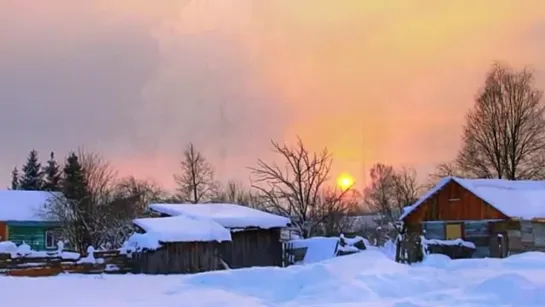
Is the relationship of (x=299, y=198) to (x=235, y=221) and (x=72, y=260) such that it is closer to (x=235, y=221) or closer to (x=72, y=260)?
(x=235, y=221)

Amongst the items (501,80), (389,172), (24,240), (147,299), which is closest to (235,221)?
(147,299)

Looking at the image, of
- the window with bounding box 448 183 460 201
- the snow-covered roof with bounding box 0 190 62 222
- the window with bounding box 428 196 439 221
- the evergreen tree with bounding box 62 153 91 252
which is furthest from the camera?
the snow-covered roof with bounding box 0 190 62 222

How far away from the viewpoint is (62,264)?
22.2 meters

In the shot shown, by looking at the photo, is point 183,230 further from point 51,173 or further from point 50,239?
point 51,173

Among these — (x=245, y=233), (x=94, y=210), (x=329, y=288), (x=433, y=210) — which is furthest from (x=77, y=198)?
(x=329, y=288)

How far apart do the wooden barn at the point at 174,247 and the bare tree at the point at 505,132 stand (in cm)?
2421

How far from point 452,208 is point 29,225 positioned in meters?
26.1

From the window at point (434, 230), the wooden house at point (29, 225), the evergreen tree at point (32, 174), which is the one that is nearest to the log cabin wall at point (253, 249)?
the window at point (434, 230)

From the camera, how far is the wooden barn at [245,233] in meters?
26.1

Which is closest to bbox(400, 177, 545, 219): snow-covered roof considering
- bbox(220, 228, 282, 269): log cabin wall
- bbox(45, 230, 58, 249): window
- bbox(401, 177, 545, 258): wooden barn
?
bbox(401, 177, 545, 258): wooden barn

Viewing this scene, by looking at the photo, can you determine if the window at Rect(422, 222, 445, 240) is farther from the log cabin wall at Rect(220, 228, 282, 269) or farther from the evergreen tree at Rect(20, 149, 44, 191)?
the evergreen tree at Rect(20, 149, 44, 191)

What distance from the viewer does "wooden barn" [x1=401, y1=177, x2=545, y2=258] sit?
2930 centimetres

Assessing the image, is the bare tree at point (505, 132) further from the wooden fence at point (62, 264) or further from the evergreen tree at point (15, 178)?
the evergreen tree at point (15, 178)

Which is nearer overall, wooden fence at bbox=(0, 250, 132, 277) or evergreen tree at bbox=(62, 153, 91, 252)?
wooden fence at bbox=(0, 250, 132, 277)
